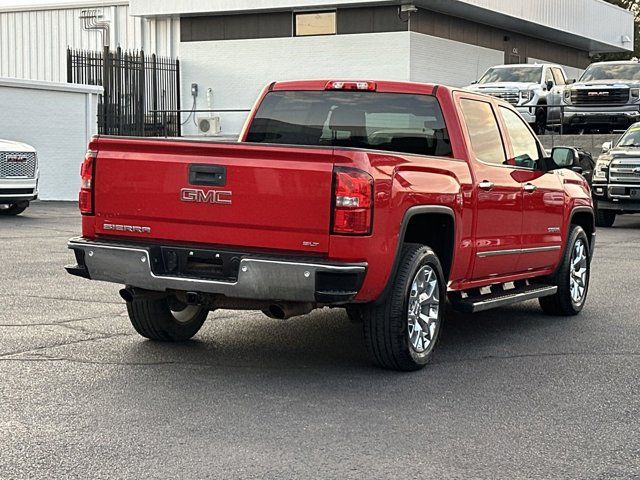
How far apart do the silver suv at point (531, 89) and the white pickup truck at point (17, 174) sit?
13.6 meters

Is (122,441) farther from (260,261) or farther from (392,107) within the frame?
(392,107)

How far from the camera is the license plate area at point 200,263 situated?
7.26 meters

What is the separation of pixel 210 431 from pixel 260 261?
1.31 meters

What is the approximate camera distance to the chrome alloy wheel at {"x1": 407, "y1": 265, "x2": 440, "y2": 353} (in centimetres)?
777

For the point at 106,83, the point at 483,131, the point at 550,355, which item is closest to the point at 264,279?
the point at 550,355

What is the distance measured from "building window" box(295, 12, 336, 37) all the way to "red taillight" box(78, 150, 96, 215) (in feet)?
96.0

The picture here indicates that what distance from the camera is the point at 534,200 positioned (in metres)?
9.66

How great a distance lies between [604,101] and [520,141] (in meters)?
21.6

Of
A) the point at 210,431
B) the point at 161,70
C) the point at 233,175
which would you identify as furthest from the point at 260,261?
the point at 161,70

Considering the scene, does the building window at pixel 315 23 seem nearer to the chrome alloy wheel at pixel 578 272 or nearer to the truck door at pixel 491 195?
the chrome alloy wheel at pixel 578 272

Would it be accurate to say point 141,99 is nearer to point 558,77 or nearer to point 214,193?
point 558,77

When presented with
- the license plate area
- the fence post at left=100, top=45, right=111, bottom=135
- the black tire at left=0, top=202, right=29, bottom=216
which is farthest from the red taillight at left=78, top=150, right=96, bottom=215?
the fence post at left=100, top=45, right=111, bottom=135

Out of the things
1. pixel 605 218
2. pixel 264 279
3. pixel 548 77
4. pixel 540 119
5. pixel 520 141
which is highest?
pixel 548 77

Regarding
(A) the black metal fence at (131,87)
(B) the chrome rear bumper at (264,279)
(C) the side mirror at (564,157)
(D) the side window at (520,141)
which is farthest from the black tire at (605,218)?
(B) the chrome rear bumper at (264,279)
